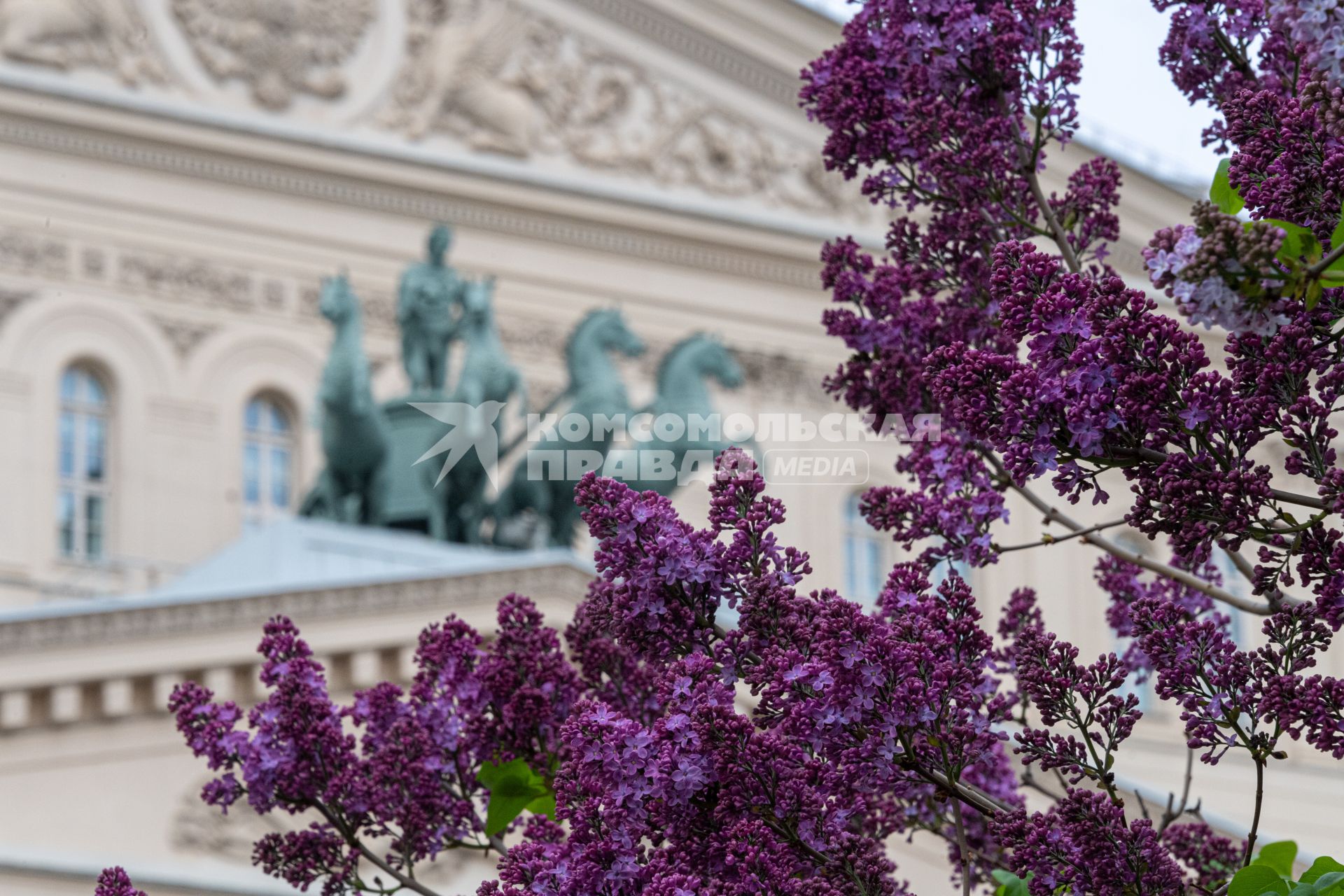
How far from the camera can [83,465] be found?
25.7 meters

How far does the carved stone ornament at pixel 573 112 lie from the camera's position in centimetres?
2795

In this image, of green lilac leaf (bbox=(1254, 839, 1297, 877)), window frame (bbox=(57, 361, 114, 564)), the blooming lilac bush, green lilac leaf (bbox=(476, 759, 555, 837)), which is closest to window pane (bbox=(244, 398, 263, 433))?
window frame (bbox=(57, 361, 114, 564))

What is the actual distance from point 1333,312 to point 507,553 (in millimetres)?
15140

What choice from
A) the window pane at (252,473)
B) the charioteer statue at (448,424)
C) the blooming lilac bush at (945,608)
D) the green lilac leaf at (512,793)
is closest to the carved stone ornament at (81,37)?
the window pane at (252,473)

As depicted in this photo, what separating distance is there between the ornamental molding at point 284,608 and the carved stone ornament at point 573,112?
1064 centimetres

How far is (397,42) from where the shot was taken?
27734mm

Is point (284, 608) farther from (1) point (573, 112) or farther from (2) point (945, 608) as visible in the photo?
(2) point (945, 608)

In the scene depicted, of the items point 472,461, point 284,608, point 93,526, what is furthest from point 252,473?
point 284,608

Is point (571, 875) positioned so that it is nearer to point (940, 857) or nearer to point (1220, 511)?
point (1220, 511)

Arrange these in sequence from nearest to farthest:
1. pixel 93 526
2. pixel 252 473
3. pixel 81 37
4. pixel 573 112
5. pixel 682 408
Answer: pixel 682 408, pixel 93 526, pixel 81 37, pixel 252 473, pixel 573 112

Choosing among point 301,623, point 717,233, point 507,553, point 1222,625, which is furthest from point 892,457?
point 1222,625

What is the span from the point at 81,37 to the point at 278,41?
191 centimetres

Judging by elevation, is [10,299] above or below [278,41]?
below

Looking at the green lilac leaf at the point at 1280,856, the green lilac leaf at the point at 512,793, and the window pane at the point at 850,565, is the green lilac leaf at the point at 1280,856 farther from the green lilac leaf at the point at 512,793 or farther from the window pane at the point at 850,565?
the window pane at the point at 850,565
